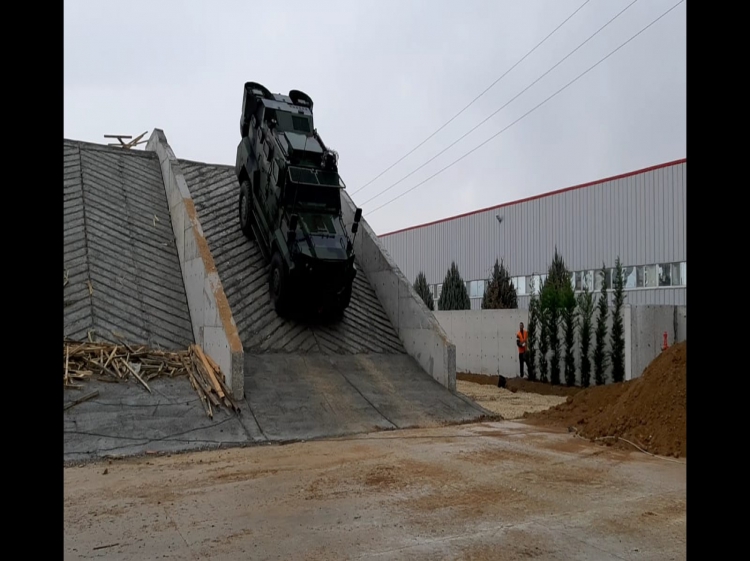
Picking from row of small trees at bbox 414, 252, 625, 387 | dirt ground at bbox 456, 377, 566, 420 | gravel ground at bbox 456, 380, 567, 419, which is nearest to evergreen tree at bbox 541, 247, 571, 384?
row of small trees at bbox 414, 252, 625, 387

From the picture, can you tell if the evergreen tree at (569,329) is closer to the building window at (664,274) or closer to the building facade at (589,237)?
the building facade at (589,237)

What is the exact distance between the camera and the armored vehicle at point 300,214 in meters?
13.6

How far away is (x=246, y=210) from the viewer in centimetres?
1639

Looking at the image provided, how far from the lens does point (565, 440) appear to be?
10.5 metres

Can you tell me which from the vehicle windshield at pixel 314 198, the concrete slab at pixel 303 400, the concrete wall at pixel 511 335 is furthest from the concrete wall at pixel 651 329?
the vehicle windshield at pixel 314 198

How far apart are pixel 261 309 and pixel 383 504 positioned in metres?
8.50

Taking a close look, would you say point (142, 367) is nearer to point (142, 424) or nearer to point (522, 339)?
point (142, 424)

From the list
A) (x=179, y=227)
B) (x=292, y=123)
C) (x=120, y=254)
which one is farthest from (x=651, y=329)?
(x=120, y=254)

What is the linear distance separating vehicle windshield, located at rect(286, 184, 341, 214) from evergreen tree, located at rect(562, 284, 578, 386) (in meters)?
8.28

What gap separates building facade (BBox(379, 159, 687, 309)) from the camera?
2345 cm

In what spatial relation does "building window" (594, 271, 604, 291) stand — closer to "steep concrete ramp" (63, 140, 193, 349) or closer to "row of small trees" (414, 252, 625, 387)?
"row of small trees" (414, 252, 625, 387)
